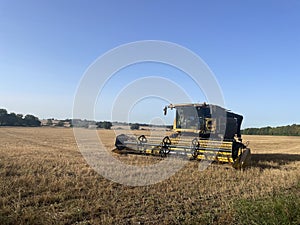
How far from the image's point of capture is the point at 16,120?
7969 cm

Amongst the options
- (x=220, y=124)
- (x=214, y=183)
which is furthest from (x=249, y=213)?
(x=220, y=124)

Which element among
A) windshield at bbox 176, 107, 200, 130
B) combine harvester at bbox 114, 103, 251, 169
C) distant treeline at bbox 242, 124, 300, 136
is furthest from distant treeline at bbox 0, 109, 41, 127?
windshield at bbox 176, 107, 200, 130

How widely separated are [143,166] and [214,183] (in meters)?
3.45

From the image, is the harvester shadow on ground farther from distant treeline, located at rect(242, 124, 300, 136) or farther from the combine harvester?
distant treeline, located at rect(242, 124, 300, 136)

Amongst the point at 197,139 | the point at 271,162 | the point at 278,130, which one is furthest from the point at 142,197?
the point at 278,130

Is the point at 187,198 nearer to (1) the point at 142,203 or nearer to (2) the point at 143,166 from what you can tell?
(1) the point at 142,203

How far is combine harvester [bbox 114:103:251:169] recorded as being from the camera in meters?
11.0

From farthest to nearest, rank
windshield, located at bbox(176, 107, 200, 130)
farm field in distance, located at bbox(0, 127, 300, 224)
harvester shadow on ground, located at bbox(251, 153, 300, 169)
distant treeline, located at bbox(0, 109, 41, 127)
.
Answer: distant treeline, located at bbox(0, 109, 41, 127) → windshield, located at bbox(176, 107, 200, 130) → harvester shadow on ground, located at bbox(251, 153, 300, 169) → farm field in distance, located at bbox(0, 127, 300, 224)

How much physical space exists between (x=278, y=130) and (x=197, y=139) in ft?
263

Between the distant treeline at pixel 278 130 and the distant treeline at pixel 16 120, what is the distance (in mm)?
67848

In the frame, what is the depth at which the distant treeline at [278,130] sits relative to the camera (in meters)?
77.2

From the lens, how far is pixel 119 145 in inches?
539

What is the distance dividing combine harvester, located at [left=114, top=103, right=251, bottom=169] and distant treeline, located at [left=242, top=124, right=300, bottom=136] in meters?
71.8

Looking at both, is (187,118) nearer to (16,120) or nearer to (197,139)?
(197,139)
